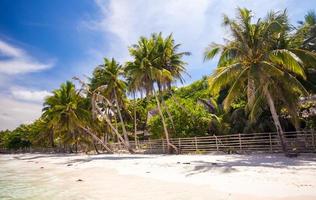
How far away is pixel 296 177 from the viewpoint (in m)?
8.41

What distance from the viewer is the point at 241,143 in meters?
18.9

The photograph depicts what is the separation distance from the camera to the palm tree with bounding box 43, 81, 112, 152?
1310 inches

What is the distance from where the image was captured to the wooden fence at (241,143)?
50.6 ft

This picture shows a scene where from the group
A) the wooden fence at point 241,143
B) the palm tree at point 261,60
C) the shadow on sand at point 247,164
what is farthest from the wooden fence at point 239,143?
the shadow on sand at point 247,164

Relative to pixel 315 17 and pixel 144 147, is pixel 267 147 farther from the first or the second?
pixel 144 147

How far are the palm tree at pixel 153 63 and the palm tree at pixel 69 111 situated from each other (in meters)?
9.81

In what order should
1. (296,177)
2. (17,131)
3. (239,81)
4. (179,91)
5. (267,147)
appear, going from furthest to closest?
(17,131) → (179,91) → (267,147) → (239,81) → (296,177)

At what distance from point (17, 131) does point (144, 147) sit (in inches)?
2284

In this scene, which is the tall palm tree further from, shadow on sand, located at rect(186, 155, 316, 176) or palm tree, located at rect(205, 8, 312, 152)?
shadow on sand, located at rect(186, 155, 316, 176)

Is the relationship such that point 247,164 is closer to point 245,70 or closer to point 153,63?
point 245,70

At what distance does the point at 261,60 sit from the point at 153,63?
10790mm

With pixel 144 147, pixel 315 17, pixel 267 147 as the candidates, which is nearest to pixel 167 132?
pixel 144 147

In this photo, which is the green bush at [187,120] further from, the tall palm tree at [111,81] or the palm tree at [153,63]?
the tall palm tree at [111,81]

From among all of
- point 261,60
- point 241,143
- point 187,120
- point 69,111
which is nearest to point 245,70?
point 261,60
